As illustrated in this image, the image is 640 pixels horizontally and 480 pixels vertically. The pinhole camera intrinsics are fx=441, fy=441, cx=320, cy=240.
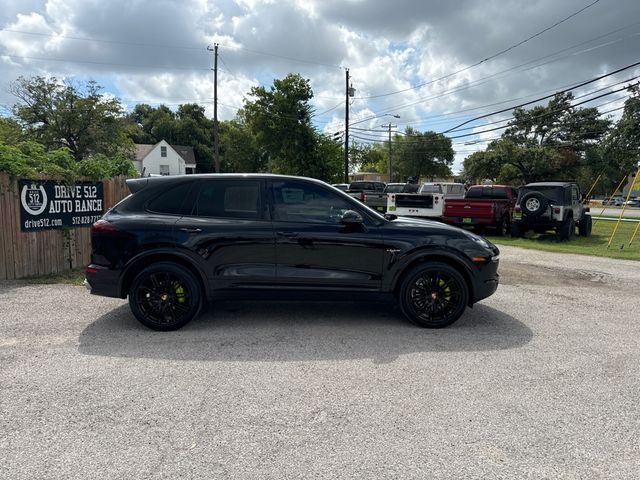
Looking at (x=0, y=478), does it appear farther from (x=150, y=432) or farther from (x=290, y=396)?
(x=290, y=396)

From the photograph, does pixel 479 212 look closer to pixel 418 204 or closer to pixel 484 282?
pixel 418 204

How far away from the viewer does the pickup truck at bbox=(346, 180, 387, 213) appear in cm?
2411

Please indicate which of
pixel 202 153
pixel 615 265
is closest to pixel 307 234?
pixel 615 265

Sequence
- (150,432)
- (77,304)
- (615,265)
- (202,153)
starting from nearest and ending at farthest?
(150,432) → (77,304) → (615,265) → (202,153)

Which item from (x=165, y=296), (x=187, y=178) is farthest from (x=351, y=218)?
(x=165, y=296)

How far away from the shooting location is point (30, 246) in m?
7.46

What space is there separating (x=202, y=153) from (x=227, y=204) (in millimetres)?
73379

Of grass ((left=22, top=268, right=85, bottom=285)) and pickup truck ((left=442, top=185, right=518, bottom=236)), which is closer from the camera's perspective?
grass ((left=22, top=268, right=85, bottom=285))

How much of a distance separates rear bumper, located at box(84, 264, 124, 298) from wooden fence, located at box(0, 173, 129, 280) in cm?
339

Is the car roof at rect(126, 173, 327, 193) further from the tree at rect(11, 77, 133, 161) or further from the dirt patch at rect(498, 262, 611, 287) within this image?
the tree at rect(11, 77, 133, 161)

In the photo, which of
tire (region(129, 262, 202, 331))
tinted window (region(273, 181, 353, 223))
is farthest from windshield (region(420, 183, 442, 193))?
tire (region(129, 262, 202, 331))

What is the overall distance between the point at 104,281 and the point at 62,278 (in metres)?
3.29

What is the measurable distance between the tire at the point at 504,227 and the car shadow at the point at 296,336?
10842 millimetres

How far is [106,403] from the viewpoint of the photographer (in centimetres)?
328
